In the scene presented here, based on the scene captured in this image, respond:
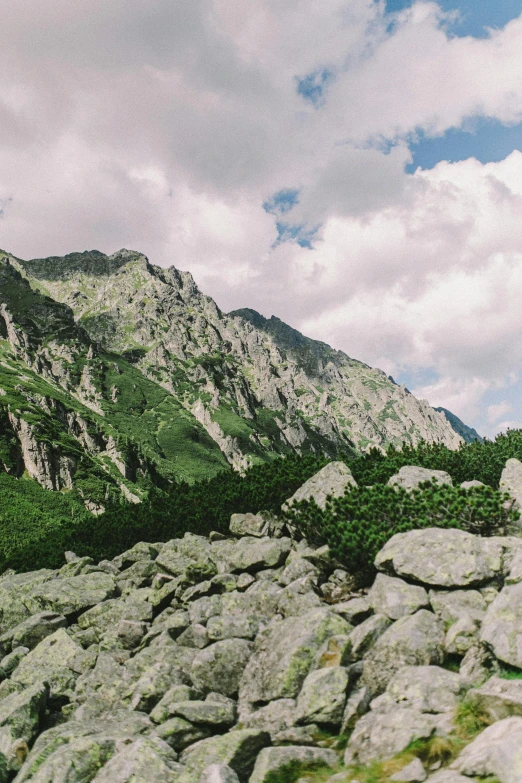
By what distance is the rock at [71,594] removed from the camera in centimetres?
2284

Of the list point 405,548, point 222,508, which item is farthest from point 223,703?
point 222,508

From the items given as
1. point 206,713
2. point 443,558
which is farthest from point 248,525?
point 206,713

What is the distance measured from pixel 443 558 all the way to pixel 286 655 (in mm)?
6454

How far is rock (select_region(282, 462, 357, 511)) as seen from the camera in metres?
25.5

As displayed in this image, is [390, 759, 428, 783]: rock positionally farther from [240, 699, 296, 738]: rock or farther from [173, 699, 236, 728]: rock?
[173, 699, 236, 728]: rock

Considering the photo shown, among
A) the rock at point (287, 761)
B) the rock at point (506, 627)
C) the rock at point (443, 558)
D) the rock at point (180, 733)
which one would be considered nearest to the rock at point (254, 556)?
the rock at point (443, 558)

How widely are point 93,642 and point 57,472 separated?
429 feet

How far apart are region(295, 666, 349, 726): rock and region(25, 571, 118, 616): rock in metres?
15.0

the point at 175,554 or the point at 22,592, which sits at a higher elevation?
the point at 175,554

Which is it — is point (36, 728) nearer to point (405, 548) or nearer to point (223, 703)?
point (223, 703)

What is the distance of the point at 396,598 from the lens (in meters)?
15.1

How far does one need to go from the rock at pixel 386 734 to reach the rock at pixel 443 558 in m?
5.91

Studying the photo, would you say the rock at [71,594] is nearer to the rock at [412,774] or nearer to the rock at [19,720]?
the rock at [19,720]

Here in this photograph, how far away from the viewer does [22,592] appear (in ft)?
85.9
